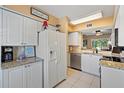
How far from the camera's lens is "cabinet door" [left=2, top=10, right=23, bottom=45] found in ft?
6.85

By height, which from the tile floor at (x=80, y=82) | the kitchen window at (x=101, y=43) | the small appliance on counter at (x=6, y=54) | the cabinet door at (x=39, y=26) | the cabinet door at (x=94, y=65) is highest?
the cabinet door at (x=39, y=26)

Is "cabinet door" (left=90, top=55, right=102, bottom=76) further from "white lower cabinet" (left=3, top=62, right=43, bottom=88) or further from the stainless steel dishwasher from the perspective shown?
"white lower cabinet" (left=3, top=62, right=43, bottom=88)

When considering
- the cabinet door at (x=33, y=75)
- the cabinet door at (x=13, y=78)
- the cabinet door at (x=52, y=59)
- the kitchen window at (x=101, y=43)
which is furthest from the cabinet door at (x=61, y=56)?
the kitchen window at (x=101, y=43)

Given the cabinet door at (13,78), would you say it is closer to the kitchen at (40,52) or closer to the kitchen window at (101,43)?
the kitchen at (40,52)

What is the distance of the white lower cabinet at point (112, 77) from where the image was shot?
1.68 meters

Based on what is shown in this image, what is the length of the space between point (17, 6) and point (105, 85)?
2.85 meters

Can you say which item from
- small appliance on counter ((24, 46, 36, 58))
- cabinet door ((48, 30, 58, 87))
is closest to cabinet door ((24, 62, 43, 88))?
cabinet door ((48, 30, 58, 87))

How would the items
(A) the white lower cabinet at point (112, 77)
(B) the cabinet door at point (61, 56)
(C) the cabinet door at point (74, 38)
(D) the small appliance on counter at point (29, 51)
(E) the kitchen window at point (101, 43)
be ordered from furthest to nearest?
1. (E) the kitchen window at point (101, 43)
2. (C) the cabinet door at point (74, 38)
3. (B) the cabinet door at point (61, 56)
4. (D) the small appliance on counter at point (29, 51)
5. (A) the white lower cabinet at point (112, 77)

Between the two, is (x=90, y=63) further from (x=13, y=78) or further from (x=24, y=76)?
(x=13, y=78)

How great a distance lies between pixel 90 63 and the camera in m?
4.21

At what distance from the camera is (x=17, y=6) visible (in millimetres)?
2729

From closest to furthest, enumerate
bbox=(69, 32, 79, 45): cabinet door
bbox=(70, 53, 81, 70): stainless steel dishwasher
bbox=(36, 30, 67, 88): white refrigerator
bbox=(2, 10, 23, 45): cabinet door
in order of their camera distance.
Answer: bbox=(2, 10, 23, 45): cabinet door < bbox=(36, 30, 67, 88): white refrigerator < bbox=(70, 53, 81, 70): stainless steel dishwasher < bbox=(69, 32, 79, 45): cabinet door

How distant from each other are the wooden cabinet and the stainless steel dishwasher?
272 cm

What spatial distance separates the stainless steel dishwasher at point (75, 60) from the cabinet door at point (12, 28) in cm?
321
